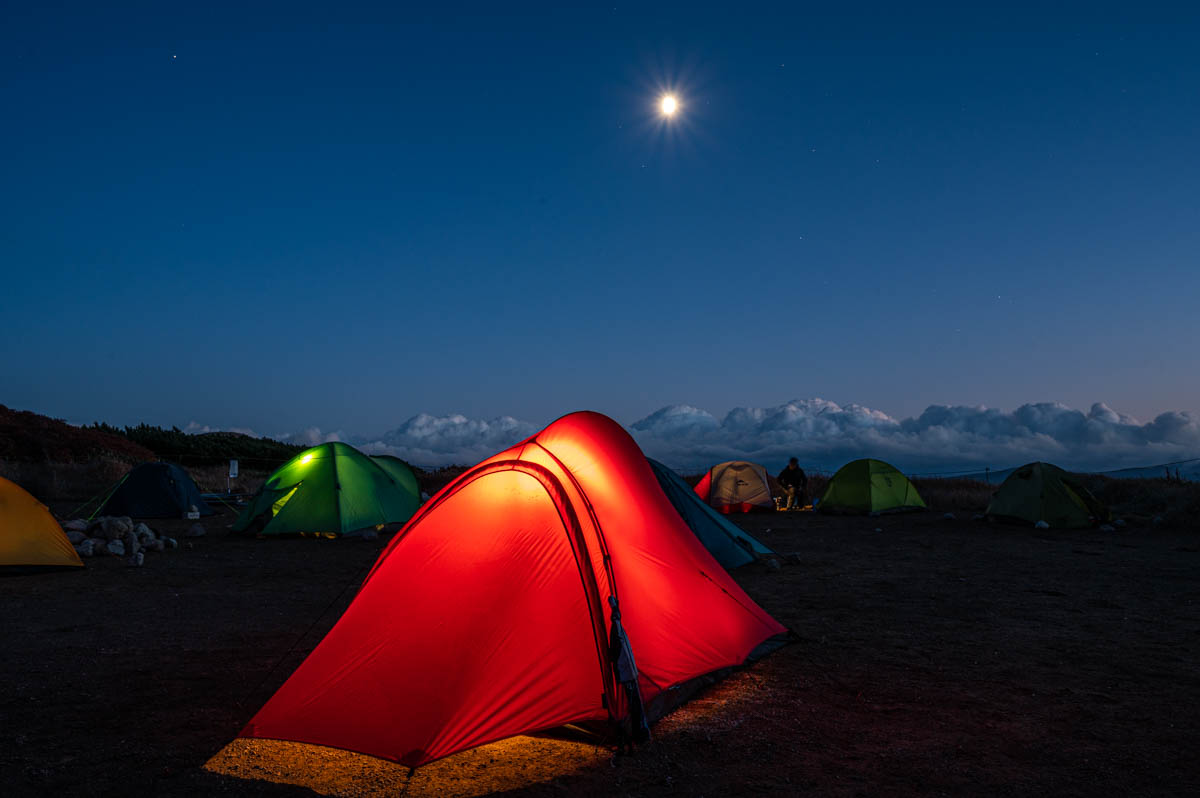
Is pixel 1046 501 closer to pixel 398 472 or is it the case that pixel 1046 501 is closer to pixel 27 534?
pixel 398 472

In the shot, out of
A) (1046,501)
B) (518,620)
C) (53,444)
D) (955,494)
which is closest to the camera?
(518,620)

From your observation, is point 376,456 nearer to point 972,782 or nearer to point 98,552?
point 98,552

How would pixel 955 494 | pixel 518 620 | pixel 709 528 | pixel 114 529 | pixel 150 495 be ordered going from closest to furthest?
1. pixel 518 620
2. pixel 709 528
3. pixel 114 529
4. pixel 150 495
5. pixel 955 494

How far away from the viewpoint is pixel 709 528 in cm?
1157

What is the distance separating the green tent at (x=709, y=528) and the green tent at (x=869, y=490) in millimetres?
11196

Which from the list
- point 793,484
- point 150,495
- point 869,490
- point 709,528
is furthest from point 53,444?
point 709,528

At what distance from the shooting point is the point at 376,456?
64.0 ft

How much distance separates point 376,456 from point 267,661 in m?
13.2

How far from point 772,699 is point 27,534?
11.4 metres

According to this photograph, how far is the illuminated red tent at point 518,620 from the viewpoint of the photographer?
14.9ft

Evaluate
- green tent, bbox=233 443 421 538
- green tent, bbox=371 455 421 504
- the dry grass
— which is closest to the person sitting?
the dry grass

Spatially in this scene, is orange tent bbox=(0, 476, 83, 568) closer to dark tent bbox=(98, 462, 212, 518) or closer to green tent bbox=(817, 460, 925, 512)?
dark tent bbox=(98, 462, 212, 518)

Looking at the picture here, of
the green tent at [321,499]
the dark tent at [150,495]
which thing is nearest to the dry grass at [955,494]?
the green tent at [321,499]

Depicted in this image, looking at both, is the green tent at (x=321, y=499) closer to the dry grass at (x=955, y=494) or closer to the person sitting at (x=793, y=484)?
the person sitting at (x=793, y=484)
